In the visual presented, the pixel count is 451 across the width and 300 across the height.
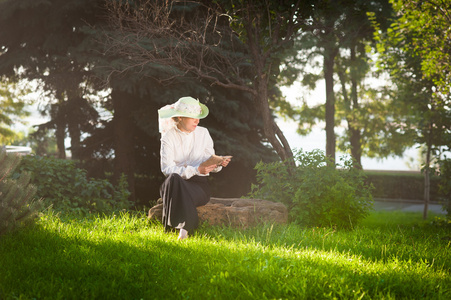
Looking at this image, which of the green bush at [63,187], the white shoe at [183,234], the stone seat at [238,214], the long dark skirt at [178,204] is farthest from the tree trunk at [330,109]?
the white shoe at [183,234]

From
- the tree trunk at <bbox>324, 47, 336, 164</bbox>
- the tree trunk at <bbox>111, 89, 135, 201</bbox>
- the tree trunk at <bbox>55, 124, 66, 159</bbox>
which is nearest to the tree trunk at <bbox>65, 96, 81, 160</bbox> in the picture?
the tree trunk at <bbox>55, 124, 66, 159</bbox>

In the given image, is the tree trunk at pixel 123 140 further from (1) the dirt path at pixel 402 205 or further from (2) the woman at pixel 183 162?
(1) the dirt path at pixel 402 205

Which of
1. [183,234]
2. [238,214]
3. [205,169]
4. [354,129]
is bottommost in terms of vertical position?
[183,234]

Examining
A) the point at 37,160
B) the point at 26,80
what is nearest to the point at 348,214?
the point at 37,160

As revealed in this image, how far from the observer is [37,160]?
325 inches

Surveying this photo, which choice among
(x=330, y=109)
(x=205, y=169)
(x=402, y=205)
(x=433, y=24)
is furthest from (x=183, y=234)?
(x=402, y=205)

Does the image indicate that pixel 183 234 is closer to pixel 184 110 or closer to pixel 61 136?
pixel 184 110

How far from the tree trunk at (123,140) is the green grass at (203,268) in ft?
19.3

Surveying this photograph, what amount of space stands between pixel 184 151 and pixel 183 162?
153mm

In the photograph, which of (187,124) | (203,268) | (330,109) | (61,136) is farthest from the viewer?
(330,109)

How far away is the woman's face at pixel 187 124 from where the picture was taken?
5.69m

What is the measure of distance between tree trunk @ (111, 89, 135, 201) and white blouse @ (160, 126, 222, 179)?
5699 millimetres

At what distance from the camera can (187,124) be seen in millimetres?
5695

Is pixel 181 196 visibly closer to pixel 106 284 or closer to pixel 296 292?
pixel 106 284
